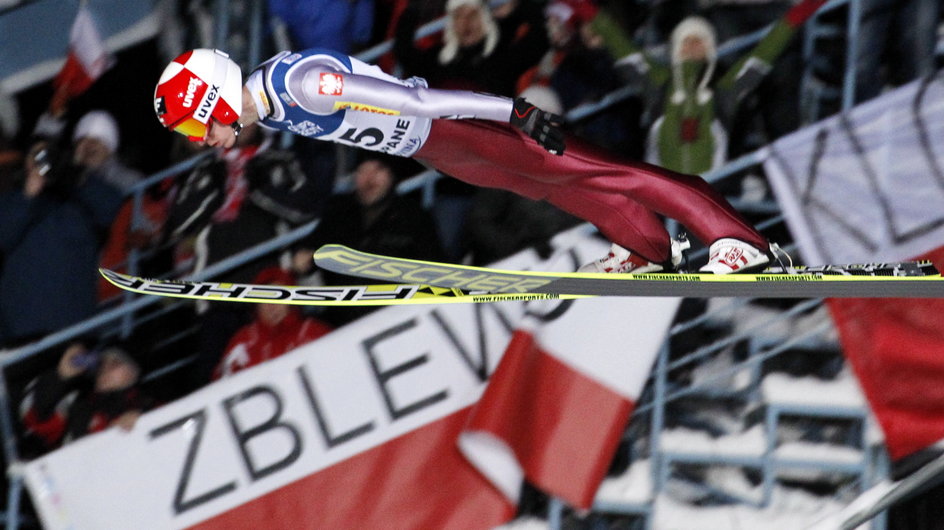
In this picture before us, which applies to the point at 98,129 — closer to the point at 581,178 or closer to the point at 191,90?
the point at 191,90

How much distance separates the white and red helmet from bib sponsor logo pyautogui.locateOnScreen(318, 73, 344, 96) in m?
0.30

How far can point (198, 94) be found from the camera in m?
4.23

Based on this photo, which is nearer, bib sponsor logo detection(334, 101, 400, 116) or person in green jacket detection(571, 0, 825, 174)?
bib sponsor logo detection(334, 101, 400, 116)

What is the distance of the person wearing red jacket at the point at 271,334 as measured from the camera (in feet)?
18.3

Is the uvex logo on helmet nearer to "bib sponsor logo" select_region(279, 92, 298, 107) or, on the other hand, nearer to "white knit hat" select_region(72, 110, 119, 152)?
"bib sponsor logo" select_region(279, 92, 298, 107)

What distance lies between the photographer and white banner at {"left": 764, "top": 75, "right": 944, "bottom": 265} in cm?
541

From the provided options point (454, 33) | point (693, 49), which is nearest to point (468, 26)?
point (454, 33)

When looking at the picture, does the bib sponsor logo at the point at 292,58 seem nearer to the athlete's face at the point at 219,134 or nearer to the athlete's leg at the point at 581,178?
the athlete's face at the point at 219,134

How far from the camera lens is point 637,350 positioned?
5398mm

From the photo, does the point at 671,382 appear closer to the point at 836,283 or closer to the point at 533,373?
the point at 533,373

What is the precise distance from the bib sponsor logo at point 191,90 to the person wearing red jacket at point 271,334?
1469mm

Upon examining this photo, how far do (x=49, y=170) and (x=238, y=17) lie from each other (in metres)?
1.26

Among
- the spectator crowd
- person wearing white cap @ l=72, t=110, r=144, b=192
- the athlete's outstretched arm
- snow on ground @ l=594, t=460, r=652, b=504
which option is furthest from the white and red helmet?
snow on ground @ l=594, t=460, r=652, b=504

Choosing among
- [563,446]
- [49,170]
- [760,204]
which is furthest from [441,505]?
[49,170]
